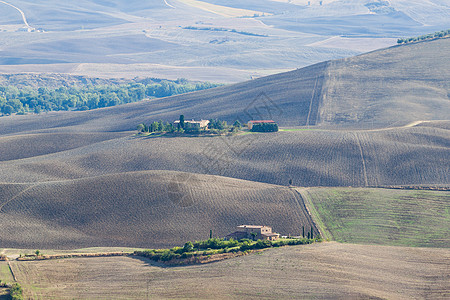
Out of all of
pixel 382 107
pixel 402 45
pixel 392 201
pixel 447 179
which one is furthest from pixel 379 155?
pixel 402 45

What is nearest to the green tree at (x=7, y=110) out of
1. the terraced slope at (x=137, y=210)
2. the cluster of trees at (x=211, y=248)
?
the terraced slope at (x=137, y=210)

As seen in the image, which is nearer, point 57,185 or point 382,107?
point 57,185

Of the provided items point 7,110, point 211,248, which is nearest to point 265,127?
point 211,248

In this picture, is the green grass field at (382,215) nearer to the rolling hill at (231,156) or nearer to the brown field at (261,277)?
the rolling hill at (231,156)

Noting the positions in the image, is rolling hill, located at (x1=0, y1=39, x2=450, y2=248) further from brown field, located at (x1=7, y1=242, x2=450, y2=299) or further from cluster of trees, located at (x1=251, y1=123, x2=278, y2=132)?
brown field, located at (x1=7, y1=242, x2=450, y2=299)

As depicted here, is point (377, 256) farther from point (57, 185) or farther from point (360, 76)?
point (360, 76)
